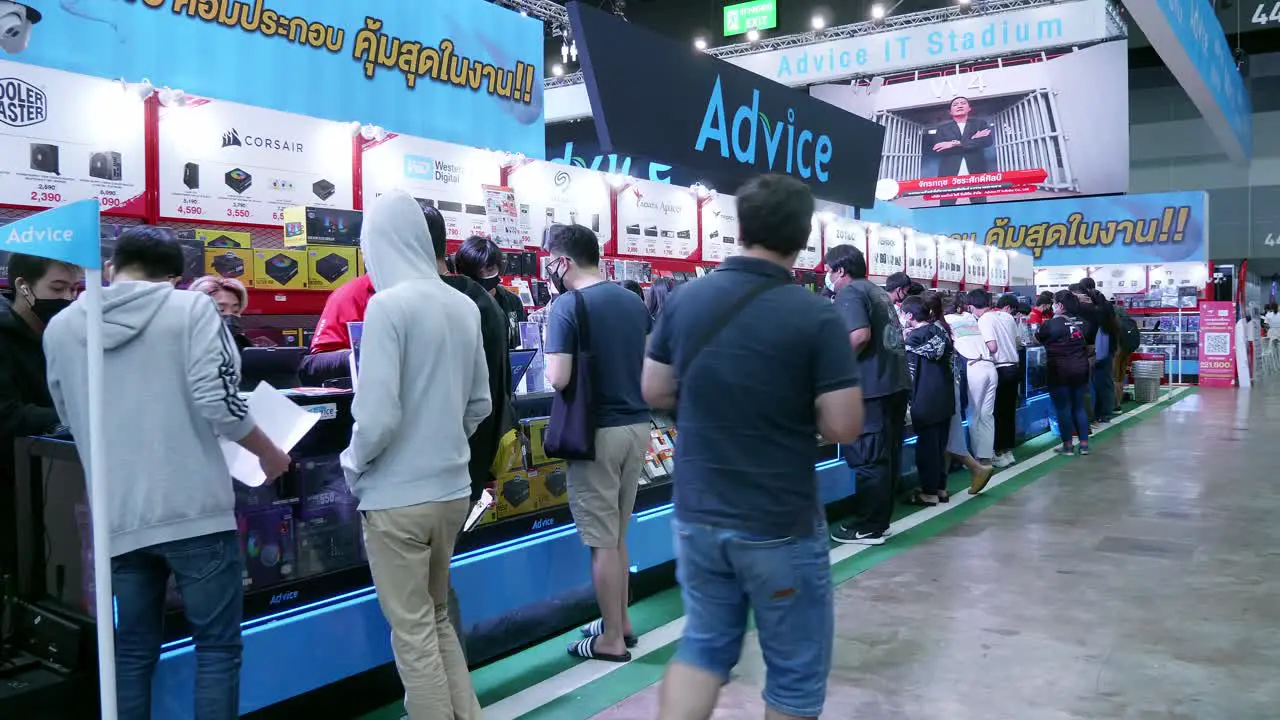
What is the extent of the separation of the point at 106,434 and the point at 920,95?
17.6 metres

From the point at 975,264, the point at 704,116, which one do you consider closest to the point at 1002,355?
the point at 704,116

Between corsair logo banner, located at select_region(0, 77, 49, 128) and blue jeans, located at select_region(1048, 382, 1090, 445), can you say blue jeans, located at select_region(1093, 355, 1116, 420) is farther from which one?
corsair logo banner, located at select_region(0, 77, 49, 128)

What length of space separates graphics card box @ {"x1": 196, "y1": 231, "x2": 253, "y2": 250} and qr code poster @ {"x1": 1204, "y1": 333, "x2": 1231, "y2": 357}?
1548 cm

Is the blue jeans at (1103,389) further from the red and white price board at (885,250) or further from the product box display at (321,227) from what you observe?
the product box display at (321,227)

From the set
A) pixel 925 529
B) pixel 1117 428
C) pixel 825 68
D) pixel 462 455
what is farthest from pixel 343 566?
pixel 825 68

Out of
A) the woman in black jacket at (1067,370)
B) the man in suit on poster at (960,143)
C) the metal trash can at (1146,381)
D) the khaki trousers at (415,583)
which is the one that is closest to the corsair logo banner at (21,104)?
the khaki trousers at (415,583)

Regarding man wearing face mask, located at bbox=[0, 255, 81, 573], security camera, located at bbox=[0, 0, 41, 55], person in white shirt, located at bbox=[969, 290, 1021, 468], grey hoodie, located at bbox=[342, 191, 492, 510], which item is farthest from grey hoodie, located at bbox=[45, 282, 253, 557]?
person in white shirt, located at bbox=[969, 290, 1021, 468]

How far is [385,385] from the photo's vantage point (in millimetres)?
2170

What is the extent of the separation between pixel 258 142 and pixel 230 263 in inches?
52.3

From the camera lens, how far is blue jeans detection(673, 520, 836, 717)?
1837 mm

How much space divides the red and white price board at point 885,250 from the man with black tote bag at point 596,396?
8.26 metres

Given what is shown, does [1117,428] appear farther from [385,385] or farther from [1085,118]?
[385,385]

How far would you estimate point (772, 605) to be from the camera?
1.84 meters

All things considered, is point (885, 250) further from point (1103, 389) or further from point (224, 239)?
point (224, 239)
